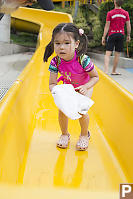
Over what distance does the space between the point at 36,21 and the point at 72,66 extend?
315 inches

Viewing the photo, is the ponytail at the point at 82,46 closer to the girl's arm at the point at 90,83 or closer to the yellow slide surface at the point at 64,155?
the girl's arm at the point at 90,83

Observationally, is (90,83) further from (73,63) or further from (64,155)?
(64,155)

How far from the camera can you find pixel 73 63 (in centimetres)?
189

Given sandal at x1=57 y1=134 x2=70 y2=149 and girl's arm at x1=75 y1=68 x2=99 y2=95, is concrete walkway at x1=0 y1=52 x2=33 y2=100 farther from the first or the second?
girl's arm at x1=75 y1=68 x2=99 y2=95

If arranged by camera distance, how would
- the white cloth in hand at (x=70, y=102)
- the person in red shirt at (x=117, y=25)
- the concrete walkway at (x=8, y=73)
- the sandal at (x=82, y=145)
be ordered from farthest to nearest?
the person in red shirt at (x=117, y=25)
the concrete walkway at (x=8, y=73)
the sandal at (x=82, y=145)
the white cloth in hand at (x=70, y=102)

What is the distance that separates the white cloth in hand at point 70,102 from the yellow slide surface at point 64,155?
0.34 meters

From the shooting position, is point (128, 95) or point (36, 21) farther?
point (36, 21)

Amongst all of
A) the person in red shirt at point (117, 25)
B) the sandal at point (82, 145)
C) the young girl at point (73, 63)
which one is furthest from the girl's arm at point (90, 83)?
the person in red shirt at point (117, 25)

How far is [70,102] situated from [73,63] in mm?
393

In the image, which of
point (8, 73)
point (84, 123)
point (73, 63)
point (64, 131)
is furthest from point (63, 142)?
point (8, 73)

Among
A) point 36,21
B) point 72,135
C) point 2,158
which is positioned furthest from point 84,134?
point 36,21

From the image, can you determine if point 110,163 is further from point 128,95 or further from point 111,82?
point 111,82

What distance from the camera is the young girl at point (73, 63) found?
175cm

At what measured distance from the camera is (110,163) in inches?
72.2
